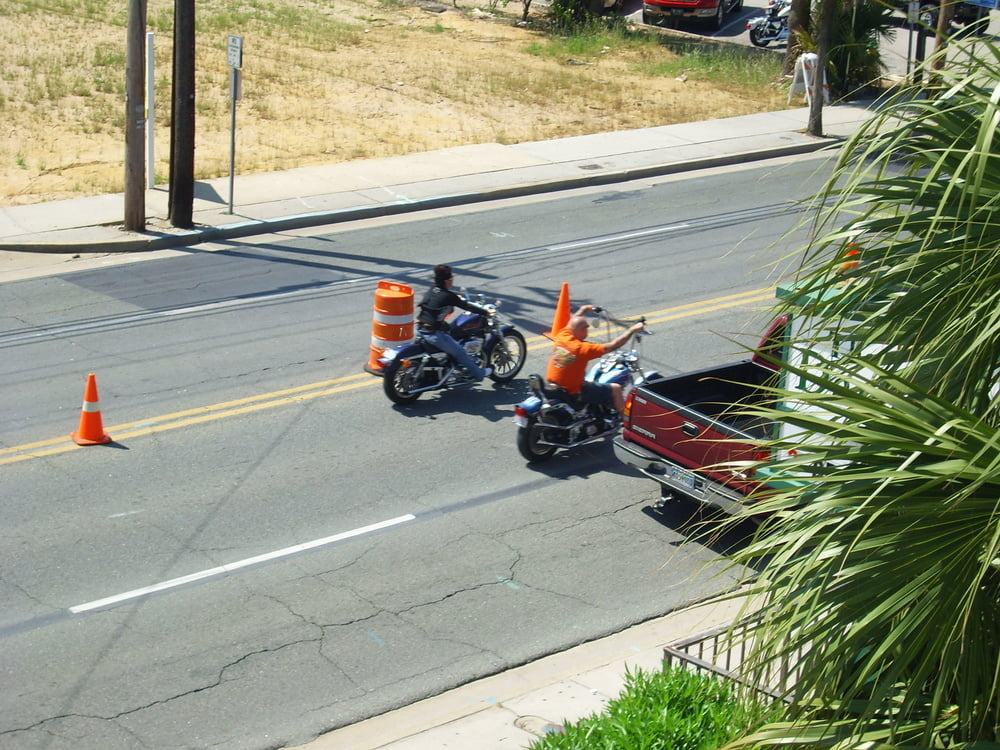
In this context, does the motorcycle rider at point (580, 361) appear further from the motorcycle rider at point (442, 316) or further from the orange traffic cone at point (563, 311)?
the orange traffic cone at point (563, 311)

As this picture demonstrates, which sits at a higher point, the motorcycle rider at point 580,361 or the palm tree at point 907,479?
the palm tree at point 907,479

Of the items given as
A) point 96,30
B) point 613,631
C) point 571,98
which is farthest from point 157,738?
point 96,30

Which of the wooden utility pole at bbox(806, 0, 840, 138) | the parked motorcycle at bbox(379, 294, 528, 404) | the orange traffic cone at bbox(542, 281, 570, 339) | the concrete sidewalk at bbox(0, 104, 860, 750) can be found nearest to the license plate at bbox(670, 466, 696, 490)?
the concrete sidewalk at bbox(0, 104, 860, 750)

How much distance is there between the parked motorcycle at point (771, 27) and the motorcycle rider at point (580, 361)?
29209 mm

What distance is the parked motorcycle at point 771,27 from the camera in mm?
37188

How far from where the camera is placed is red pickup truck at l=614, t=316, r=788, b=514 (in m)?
9.08

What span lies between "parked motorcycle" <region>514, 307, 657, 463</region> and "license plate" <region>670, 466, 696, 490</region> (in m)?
1.49

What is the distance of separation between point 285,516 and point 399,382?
269 cm

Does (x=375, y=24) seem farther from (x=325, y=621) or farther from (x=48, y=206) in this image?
(x=325, y=621)

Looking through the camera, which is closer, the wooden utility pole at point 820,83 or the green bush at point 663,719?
the green bush at point 663,719

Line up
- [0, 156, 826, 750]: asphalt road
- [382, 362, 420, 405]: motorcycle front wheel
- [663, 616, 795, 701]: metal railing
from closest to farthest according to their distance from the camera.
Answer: [663, 616, 795, 701]: metal railing
[0, 156, 826, 750]: asphalt road
[382, 362, 420, 405]: motorcycle front wheel

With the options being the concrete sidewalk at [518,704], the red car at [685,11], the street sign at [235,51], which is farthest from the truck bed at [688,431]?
the red car at [685,11]

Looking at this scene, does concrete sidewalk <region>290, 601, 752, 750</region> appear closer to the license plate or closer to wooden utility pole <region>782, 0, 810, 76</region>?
the license plate

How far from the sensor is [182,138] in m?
19.2
